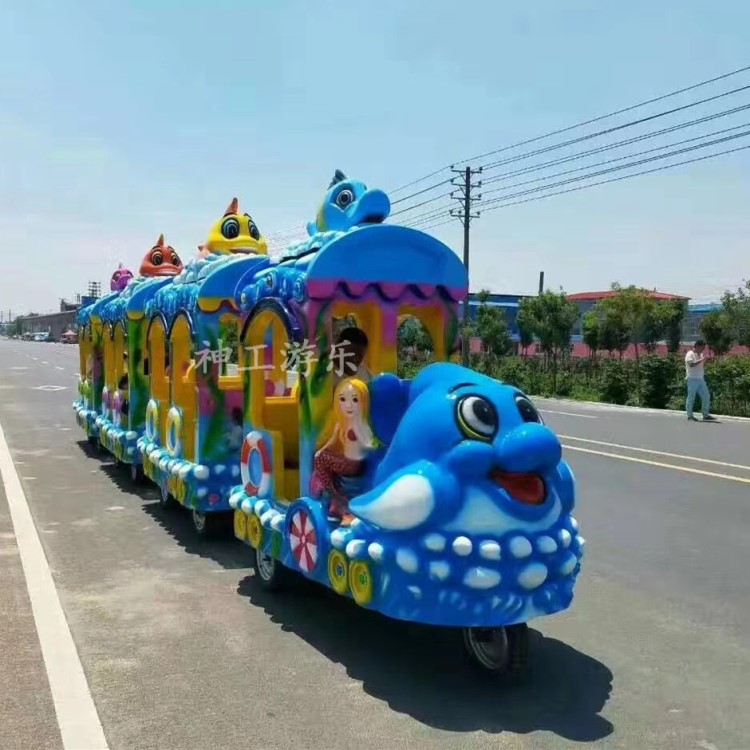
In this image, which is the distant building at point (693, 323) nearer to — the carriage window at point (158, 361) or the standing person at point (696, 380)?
the standing person at point (696, 380)

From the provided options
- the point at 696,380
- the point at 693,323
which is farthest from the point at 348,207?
the point at 693,323

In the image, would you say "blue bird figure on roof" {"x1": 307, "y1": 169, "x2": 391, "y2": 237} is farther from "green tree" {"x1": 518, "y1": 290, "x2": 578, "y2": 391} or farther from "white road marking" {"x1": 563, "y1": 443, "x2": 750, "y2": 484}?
"green tree" {"x1": 518, "y1": 290, "x2": 578, "y2": 391}

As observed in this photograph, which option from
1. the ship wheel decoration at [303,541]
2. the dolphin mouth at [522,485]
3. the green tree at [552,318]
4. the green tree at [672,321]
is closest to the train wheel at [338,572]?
the ship wheel decoration at [303,541]

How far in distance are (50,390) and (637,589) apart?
2184cm

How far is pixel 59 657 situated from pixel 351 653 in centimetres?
161

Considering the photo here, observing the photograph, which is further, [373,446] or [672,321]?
[672,321]

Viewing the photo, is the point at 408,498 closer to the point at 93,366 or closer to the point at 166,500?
the point at 166,500

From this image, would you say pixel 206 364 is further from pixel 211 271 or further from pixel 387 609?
pixel 387 609

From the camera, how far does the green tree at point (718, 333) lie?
115ft

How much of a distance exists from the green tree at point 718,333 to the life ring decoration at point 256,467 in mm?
32628

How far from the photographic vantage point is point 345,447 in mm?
4848

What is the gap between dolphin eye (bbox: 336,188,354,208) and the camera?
5.62m

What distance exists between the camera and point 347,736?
376 centimetres

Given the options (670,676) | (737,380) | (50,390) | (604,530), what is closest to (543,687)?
(670,676)
